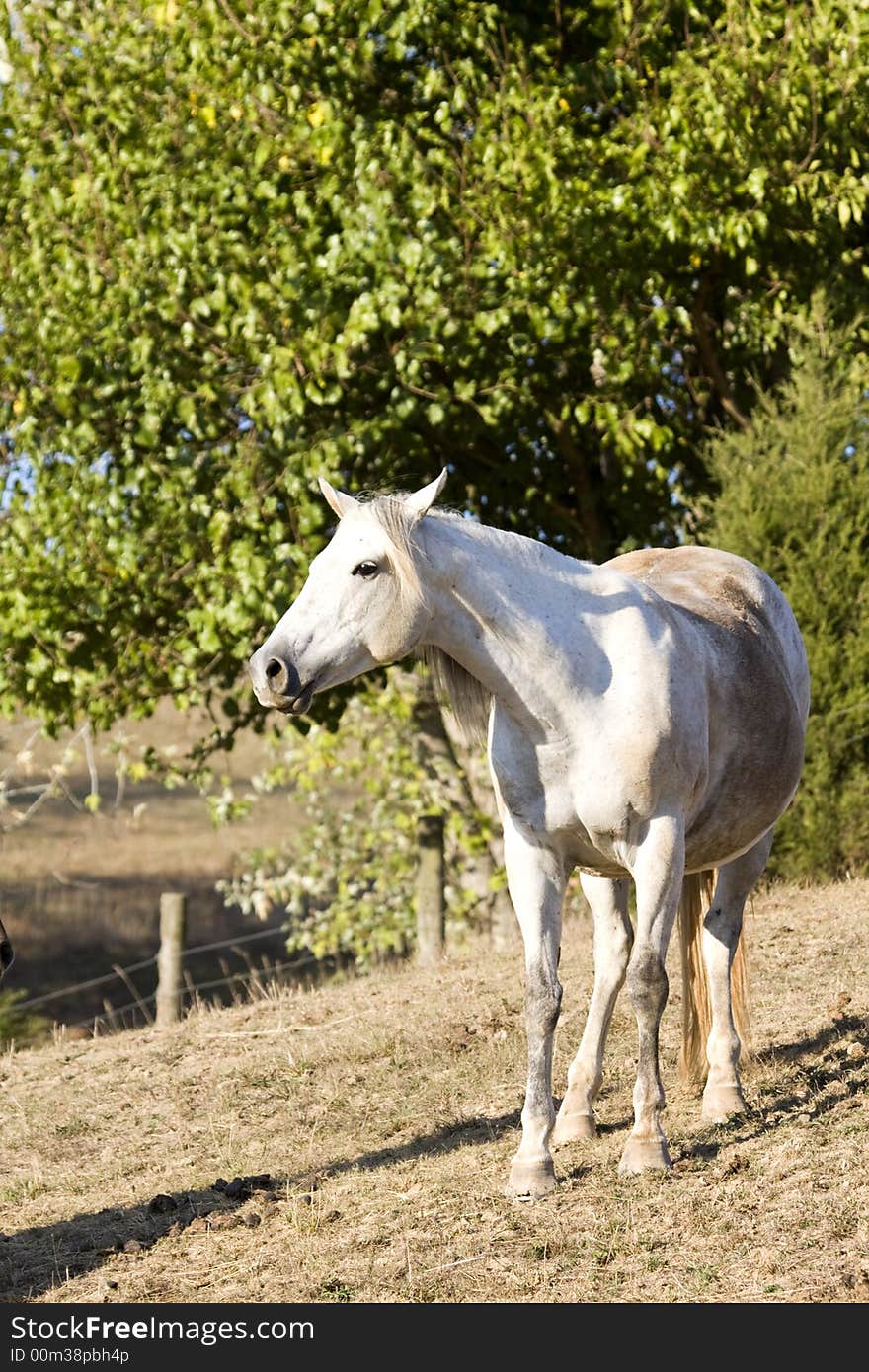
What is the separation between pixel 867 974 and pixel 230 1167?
3434 mm

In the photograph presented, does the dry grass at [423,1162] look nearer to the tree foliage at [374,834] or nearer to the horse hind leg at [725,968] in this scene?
the horse hind leg at [725,968]

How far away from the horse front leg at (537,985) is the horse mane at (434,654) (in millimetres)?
380

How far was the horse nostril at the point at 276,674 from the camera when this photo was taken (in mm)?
4371

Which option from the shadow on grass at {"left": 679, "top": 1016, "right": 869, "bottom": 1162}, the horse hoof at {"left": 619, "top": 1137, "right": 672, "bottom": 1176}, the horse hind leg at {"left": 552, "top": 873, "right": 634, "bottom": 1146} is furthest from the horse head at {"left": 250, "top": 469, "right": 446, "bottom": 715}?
the shadow on grass at {"left": 679, "top": 1016, "right": 869, "bottom": 1162}

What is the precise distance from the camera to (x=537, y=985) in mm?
5031

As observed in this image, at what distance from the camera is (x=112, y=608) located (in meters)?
11.4

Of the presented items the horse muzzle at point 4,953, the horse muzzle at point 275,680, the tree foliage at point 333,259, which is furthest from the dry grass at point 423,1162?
the tree foliage at point 333,259

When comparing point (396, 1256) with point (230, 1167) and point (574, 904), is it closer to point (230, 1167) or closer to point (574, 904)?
point (230, 1167)

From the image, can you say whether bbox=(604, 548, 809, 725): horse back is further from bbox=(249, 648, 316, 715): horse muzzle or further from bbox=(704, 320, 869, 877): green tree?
bbox=(704, 320, 869, 877): green tree

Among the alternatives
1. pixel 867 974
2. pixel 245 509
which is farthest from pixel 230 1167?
pixel 245 509

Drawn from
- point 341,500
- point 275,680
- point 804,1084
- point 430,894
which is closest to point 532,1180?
point 804,1084

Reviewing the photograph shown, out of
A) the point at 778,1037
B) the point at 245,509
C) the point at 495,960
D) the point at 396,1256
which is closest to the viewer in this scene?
the point at 396,1256

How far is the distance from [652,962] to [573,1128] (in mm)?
1021

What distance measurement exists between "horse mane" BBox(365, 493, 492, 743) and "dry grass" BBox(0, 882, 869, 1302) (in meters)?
1.65
